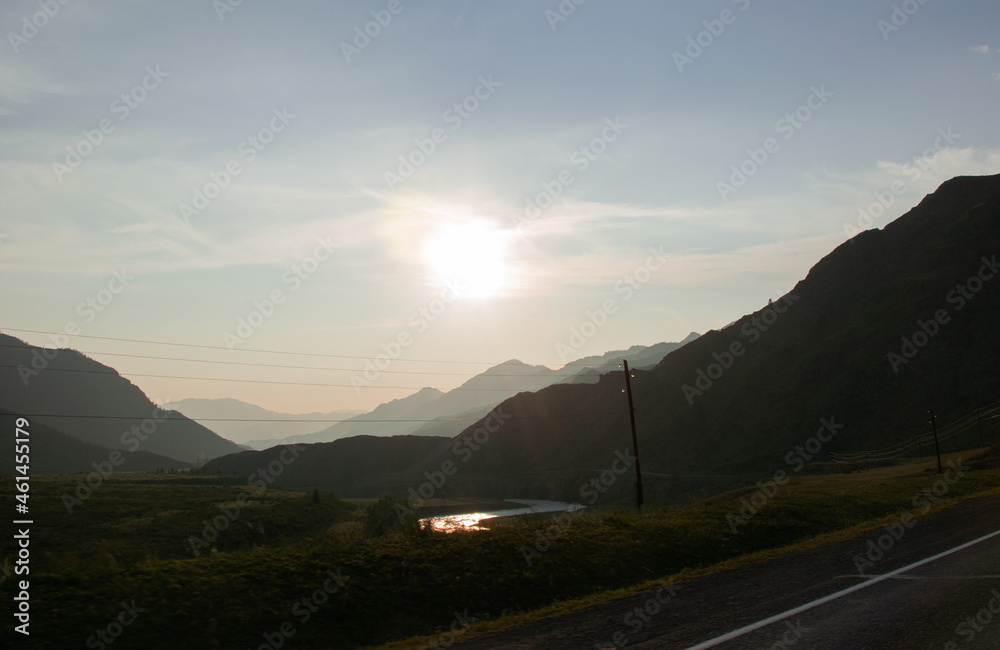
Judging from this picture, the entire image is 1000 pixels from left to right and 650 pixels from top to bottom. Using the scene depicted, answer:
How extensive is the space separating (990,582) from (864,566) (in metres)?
2.53

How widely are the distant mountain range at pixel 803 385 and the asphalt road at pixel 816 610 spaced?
7059cm

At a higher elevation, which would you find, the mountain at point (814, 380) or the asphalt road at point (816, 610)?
the mountain at point (814, 380)

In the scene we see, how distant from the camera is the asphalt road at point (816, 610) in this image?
8.12m

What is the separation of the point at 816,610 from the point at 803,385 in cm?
9807

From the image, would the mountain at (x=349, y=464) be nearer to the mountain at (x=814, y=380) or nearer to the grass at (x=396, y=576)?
the mountain at (x=814, y=380)

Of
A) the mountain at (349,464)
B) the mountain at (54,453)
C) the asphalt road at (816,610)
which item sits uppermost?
the mountain at (54,453)

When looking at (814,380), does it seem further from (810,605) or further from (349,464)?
(810,605)

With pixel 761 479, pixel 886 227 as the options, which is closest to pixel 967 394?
pixel 761 479

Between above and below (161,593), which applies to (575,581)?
below

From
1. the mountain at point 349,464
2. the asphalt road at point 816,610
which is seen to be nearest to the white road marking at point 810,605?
the asphalt road at point 816,610

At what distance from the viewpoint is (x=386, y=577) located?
41.2 ft

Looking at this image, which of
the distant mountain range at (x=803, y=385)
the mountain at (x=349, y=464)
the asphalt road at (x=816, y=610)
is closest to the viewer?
the asphalt road at (x=816, y=610)

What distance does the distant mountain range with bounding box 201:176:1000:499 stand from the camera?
8744cm

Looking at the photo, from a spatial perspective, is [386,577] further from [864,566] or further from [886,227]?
[886,227]
